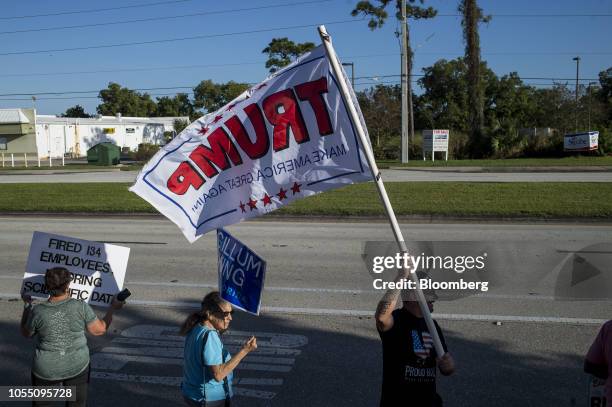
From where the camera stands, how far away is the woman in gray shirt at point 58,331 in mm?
4062

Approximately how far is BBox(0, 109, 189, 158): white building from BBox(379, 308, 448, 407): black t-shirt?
57.1m

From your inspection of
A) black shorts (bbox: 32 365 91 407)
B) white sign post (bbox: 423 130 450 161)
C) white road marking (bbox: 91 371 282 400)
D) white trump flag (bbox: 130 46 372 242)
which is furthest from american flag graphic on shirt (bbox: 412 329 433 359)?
white sign post (bbox: 423 130 450 161)

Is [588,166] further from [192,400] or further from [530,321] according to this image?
[192,400]

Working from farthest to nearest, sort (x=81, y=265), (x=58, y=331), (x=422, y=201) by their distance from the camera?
(x=422, y=201)
(x=81, y=265)
(x=58, y=331)

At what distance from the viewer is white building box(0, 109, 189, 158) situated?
59.2 m

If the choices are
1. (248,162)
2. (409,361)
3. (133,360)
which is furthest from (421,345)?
(133,360)

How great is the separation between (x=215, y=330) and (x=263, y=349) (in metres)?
2.65

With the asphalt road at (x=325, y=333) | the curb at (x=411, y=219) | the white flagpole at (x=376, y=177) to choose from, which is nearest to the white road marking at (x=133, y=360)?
the asphalt road at (x=325, y=333)

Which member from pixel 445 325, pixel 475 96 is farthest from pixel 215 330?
pixel 475 96

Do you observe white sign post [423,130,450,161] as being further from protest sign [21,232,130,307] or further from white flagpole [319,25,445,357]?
white flagpole [319,25,445,357]

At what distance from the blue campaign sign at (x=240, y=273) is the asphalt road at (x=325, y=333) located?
1502 millimetres

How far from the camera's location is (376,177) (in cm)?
356

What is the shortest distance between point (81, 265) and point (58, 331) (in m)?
0.62

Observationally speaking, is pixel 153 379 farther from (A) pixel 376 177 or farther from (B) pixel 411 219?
(B) pixel 411 219
